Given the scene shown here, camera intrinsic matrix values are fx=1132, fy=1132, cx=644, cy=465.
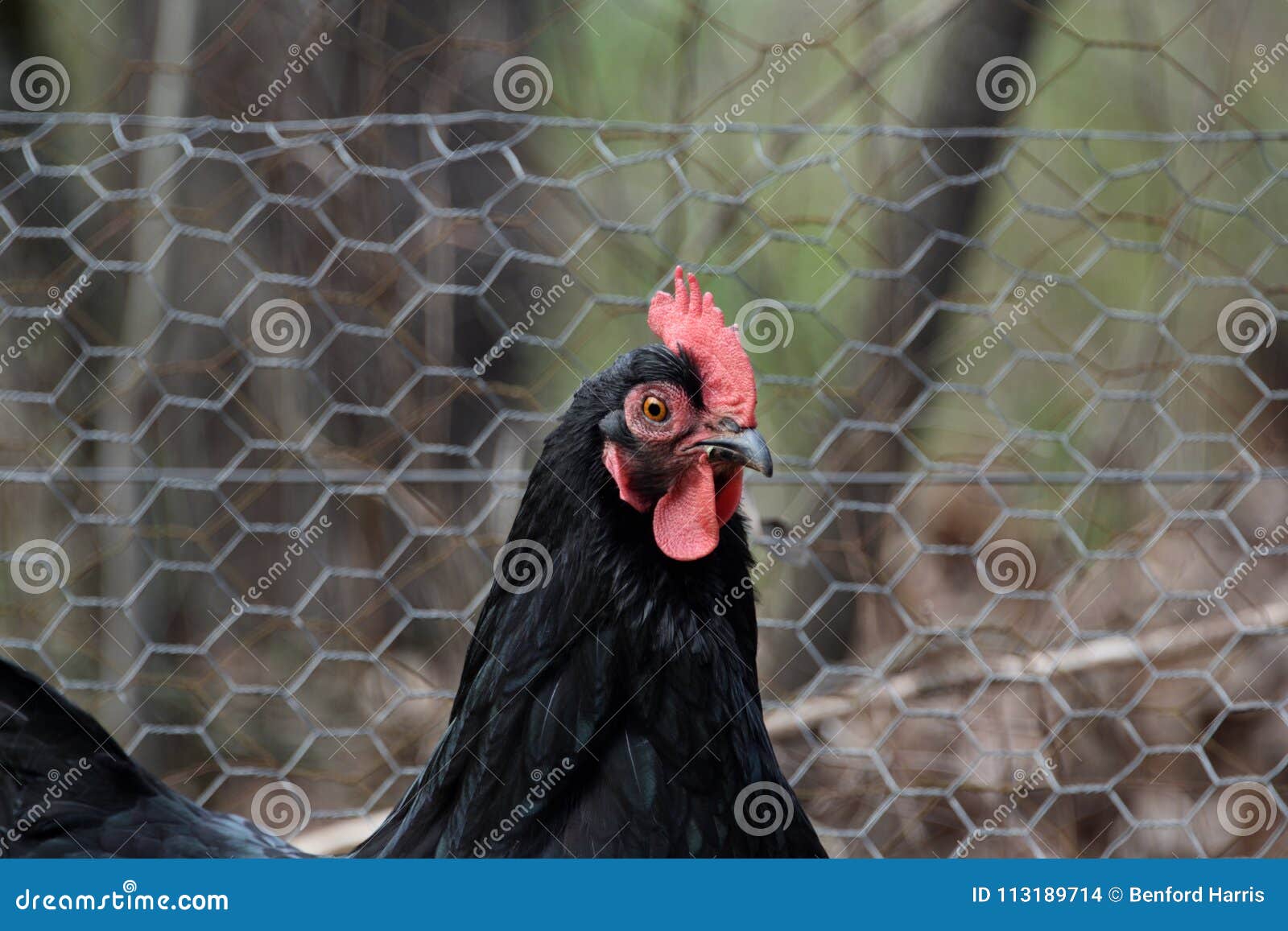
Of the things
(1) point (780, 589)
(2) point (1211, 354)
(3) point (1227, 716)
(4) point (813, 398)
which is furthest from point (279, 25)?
(3) point (1227, 716)

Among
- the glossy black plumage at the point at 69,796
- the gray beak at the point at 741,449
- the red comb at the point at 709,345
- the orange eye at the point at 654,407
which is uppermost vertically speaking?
the red comb at the point at 709,345

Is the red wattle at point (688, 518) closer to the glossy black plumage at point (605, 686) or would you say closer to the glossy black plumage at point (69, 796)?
the glossy black plumage at point (605, 686)

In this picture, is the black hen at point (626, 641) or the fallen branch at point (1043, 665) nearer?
the black hen at point (626, 641)

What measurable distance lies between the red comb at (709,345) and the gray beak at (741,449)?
0.02 meters

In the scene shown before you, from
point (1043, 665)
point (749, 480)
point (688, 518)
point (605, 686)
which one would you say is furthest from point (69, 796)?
point (1043, 665)

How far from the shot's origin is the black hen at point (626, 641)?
3.80 ft

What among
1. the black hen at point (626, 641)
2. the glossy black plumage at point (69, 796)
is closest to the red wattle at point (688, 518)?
the black hen at point (626, 641)

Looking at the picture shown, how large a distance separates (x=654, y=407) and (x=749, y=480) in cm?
105

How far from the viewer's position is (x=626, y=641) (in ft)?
3.79

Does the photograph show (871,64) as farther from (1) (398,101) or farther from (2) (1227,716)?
(2) (1227,716)

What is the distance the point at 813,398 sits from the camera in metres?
2.18

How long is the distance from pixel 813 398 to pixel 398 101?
0.96 m

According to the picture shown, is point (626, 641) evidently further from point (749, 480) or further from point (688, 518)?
point (749, 480)

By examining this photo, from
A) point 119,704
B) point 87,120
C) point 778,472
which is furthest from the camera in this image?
point 119,704
